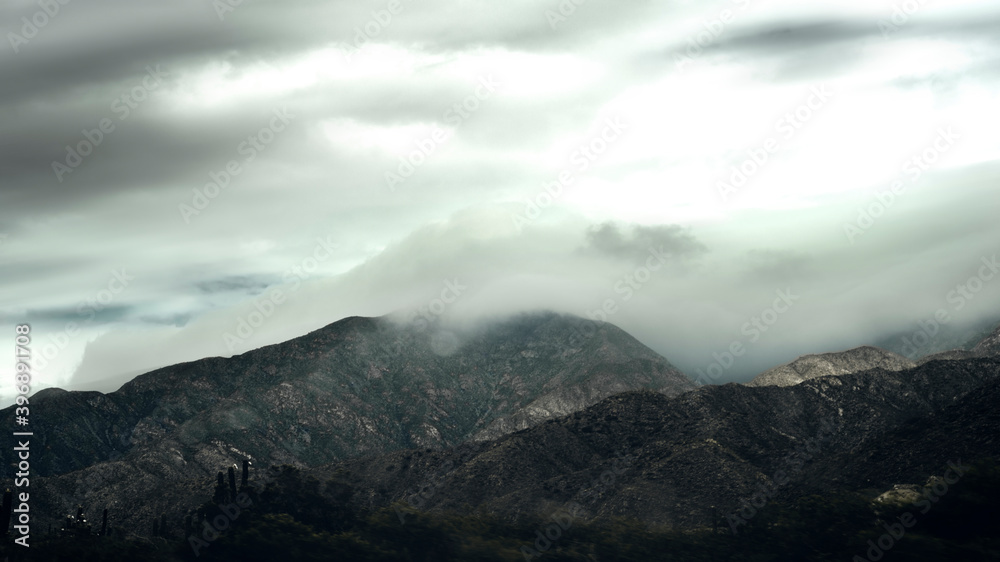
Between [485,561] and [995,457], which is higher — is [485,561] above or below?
above

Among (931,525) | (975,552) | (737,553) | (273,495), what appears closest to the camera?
(975,552)

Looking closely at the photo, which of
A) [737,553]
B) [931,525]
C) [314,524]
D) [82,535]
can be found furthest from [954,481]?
[82,535]

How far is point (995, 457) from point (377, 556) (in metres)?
120

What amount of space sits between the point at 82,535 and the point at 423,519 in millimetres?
67716

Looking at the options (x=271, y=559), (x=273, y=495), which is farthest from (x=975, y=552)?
(x=273, y=495)

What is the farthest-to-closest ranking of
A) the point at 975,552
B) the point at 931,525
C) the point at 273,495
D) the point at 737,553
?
the point at 273,495 < the point at 737,553 < the point at 931,525 < the point at 975,552

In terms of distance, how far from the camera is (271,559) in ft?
543

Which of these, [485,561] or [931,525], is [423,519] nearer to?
[485,561]

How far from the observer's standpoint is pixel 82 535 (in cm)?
15412

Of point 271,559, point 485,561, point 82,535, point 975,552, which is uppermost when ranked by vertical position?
point 82,535

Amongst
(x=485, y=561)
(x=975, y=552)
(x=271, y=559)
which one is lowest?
(x=975, y=552)

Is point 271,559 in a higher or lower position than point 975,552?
higher

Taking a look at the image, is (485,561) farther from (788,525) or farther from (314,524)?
(788,525)

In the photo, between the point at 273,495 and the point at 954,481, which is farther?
the point at 273,495
